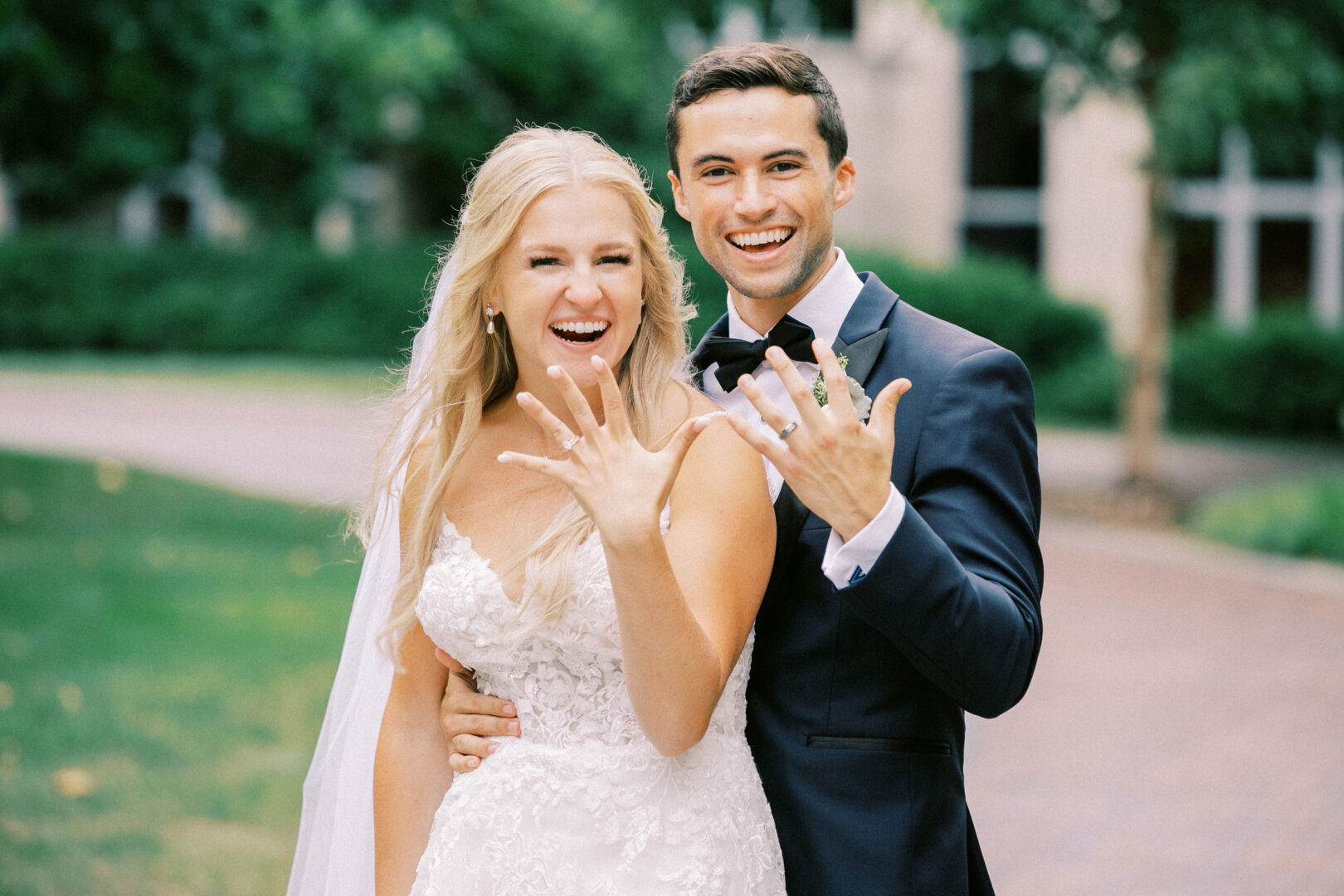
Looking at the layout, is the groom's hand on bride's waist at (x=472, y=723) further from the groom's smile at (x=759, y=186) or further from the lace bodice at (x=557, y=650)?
the groom's smile at (x=759, y=186)

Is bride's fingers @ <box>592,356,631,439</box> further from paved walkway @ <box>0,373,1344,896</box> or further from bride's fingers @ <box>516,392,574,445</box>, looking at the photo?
paved walkway @ <box>0,373,1344,896</box>

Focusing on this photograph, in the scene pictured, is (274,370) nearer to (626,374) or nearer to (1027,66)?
(1027,66)

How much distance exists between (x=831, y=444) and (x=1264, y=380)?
17.7 metres

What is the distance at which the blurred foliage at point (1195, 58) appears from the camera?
1067 cm

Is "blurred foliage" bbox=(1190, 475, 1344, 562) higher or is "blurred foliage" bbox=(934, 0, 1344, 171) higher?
"blurred foliage" bbox=(934, 0, 1344, 171)

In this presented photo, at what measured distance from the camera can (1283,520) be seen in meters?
10.6

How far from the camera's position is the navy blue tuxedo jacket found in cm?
231

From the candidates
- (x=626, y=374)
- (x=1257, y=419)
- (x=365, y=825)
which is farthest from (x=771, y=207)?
(x=1257, y=419)

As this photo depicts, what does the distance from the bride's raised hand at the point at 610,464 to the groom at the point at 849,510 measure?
5.8 inches

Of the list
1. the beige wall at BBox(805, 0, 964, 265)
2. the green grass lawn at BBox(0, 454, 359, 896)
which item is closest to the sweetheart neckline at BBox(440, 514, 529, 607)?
the green grass lawn at BBox(0, 454, 359, 896)

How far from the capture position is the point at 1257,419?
1819 centimetres

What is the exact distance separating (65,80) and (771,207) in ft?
19.9

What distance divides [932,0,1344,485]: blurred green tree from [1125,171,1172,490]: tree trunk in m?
0.01

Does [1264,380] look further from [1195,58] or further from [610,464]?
[610,464]
